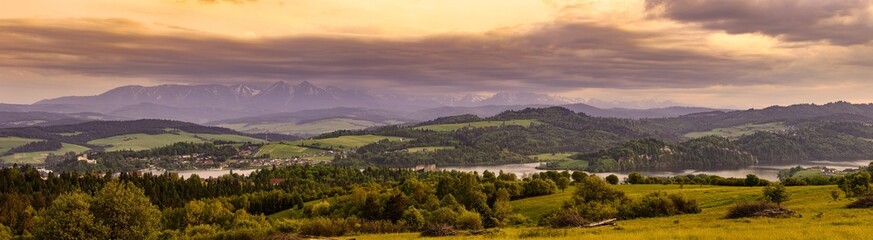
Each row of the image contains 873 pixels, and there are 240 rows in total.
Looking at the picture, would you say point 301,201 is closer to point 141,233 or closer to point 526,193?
point 526,193

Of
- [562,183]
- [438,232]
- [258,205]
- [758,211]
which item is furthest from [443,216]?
[258,205]

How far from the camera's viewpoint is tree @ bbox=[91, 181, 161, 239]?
5934 cm

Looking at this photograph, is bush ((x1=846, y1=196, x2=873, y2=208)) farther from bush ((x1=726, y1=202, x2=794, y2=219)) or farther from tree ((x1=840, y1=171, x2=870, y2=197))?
tree ((x1=840, y1=171, x2=870, y2=197))

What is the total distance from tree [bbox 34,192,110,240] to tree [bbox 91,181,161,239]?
2.90 ft

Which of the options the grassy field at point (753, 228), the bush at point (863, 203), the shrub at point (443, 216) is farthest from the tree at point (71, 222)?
the bush at point (863, 203)

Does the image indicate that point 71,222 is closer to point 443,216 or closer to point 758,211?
point 443,216

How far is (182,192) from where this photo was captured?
190 metres

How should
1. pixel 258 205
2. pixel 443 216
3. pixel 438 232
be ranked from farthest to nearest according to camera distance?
pixel 258 205, pixel 443 216, pixel 438 232

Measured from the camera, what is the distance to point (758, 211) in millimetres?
50438

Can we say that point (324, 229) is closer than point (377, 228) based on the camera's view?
Yes

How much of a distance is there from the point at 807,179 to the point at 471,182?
61024 mm

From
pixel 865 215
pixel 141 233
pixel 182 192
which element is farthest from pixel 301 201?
pixel 865 215

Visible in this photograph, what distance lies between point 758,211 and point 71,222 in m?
62.4

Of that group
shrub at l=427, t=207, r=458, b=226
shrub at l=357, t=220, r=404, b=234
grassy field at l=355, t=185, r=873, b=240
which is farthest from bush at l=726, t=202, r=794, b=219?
shrub at l=357, t=220, r=404, b=234
